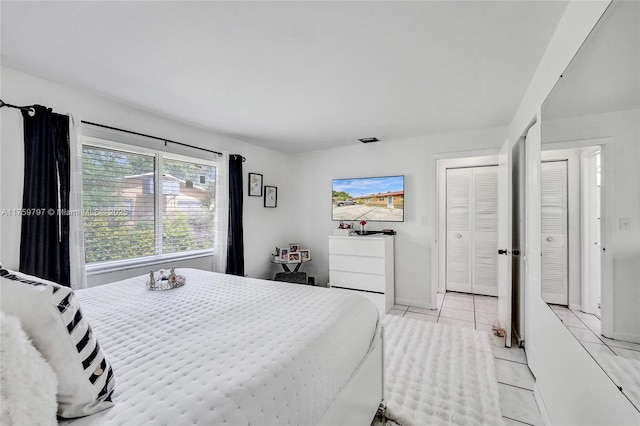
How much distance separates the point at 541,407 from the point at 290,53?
9.13 feet

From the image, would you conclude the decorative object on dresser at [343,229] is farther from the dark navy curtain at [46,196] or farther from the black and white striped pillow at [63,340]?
the black and white striped pillow at [63,340]

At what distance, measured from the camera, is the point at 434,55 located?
1810 mm

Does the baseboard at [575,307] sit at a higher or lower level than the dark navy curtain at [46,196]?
lower

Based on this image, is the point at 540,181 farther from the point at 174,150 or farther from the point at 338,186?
the point at 174,150

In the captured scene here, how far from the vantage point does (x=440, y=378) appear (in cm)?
211

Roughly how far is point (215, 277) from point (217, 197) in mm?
1478

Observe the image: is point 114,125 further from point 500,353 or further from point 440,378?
point 500,353

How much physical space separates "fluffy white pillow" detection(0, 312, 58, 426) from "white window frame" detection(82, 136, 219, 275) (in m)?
2.17

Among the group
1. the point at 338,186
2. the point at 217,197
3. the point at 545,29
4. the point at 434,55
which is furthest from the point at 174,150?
the point at 545,29

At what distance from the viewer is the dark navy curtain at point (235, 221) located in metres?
3.60

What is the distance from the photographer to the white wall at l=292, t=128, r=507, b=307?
3629 mm

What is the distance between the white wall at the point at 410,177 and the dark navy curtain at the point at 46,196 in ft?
10.5

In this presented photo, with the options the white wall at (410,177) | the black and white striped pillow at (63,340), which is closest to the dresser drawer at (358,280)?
the white wall at (410,177)

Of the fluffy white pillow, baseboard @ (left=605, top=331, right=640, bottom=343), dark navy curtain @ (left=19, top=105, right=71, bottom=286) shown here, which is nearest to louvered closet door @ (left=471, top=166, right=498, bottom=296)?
baseboard @ (left=605, top=331, right=640, bottom=343)
